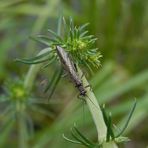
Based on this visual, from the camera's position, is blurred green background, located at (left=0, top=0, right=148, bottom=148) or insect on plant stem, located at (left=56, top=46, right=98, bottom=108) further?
blurred green background, located at (left=0, top=0, right=148, bottom=148)

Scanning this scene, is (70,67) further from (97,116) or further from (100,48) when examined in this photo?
(100,48)

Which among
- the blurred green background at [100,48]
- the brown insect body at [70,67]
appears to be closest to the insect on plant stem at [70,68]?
the brown insect body at [70,67]

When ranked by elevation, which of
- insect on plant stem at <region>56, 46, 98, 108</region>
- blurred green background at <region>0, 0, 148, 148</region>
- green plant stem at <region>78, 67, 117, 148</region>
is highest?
blurred green background at <region>0, 0, 148, 148</region>

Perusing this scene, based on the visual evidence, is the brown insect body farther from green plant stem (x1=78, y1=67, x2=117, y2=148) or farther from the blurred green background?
the blurred green background

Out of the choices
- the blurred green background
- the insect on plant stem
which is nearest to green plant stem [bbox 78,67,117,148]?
the insect on plant stem

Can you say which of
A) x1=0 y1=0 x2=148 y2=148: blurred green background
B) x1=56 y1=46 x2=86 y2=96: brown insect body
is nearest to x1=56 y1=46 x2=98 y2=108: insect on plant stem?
x1=56 y1=46 x2=86 y2=96: brown insect body

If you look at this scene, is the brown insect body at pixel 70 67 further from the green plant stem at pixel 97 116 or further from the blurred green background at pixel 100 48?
the blurred green background at pixel 100 48

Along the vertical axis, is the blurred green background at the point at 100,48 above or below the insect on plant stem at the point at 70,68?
above

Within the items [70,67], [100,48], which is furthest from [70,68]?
[100,48]

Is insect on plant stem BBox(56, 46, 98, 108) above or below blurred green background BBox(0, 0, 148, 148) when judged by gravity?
below

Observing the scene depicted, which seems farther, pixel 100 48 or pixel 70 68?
pixel 100 48

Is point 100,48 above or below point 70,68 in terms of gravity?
above

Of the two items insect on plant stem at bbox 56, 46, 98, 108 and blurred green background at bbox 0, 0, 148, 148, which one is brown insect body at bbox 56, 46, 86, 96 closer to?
insect on plant stem at bbox 56, 46, 98, 108
